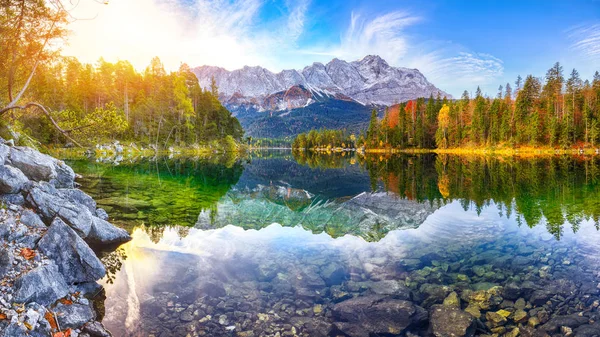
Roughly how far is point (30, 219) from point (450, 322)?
38.0ft

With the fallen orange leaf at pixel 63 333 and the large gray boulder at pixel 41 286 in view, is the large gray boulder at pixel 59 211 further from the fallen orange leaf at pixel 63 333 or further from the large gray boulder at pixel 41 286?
the fallen orange leaf at pixel 63 333

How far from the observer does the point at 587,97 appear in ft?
269

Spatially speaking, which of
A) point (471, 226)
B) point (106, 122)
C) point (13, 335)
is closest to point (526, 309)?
point (471, 226)

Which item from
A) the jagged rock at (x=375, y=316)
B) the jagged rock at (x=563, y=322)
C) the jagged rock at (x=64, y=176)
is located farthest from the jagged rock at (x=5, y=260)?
the jagged rock at (x=64, y=176)

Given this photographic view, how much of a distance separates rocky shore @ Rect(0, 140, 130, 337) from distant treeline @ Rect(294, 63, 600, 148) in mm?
94860

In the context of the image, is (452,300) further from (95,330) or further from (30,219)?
(30,219)

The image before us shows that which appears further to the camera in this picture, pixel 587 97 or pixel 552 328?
pixel 587 97

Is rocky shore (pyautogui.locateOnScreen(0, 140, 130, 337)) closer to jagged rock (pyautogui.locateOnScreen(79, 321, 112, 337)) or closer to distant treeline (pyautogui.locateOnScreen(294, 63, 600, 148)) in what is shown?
jagged rock (pyautogui.locateOnScreen(79, 321, 112, 337))

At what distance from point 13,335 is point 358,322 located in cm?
645

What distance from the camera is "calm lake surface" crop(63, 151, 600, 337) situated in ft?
23.3

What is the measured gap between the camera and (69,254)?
814 centimetres

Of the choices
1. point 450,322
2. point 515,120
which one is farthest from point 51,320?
point 515,120

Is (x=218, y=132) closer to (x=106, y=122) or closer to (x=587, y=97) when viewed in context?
(x=106, y=122)

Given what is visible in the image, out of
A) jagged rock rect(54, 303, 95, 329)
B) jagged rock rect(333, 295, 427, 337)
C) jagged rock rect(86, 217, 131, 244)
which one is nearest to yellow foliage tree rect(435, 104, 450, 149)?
jagged rock rect(333, 295, 427, 337)
